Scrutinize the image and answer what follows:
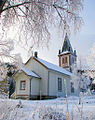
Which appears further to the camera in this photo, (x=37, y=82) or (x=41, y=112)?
(x=37, y=82)

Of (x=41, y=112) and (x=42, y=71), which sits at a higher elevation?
(x=42, y=71)

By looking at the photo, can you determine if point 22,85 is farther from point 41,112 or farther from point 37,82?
point 41,112

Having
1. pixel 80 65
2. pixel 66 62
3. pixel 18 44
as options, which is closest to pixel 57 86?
pixel 80 65

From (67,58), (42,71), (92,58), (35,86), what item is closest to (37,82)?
(35,86)

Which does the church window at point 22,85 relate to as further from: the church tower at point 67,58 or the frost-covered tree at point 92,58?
the church tower at point 67,58

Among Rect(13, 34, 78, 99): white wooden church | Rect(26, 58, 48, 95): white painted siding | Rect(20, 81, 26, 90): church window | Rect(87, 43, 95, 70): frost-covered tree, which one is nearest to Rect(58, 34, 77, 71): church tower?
Rect(13, 34, 78, 99): white wooden church

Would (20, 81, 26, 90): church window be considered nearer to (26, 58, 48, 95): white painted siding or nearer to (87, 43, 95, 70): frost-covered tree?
(26, 58, 48, 95): white painted siding

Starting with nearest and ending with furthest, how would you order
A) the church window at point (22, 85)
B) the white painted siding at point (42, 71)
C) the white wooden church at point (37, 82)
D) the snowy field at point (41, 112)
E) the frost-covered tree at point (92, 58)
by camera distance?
the snowy field at point (41, 112) → the frost-covered tree at point (92, 58) → the white wooden church at point (37, 82) → the church window at point (22, 85) → the white painted siding at point (42, 71)

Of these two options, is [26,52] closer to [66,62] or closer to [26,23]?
[26,23]

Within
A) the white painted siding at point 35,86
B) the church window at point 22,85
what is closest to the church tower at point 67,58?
the white painted siding at point 35,86

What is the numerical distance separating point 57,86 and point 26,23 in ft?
46.2

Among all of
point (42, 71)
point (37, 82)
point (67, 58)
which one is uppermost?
point (67, 58)

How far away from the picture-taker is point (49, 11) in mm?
4973

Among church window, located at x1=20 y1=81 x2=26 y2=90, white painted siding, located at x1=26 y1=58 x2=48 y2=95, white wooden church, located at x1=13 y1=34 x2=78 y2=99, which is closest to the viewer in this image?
white wooden church, located at x1=13 y1=34 x2=78 y2=99
